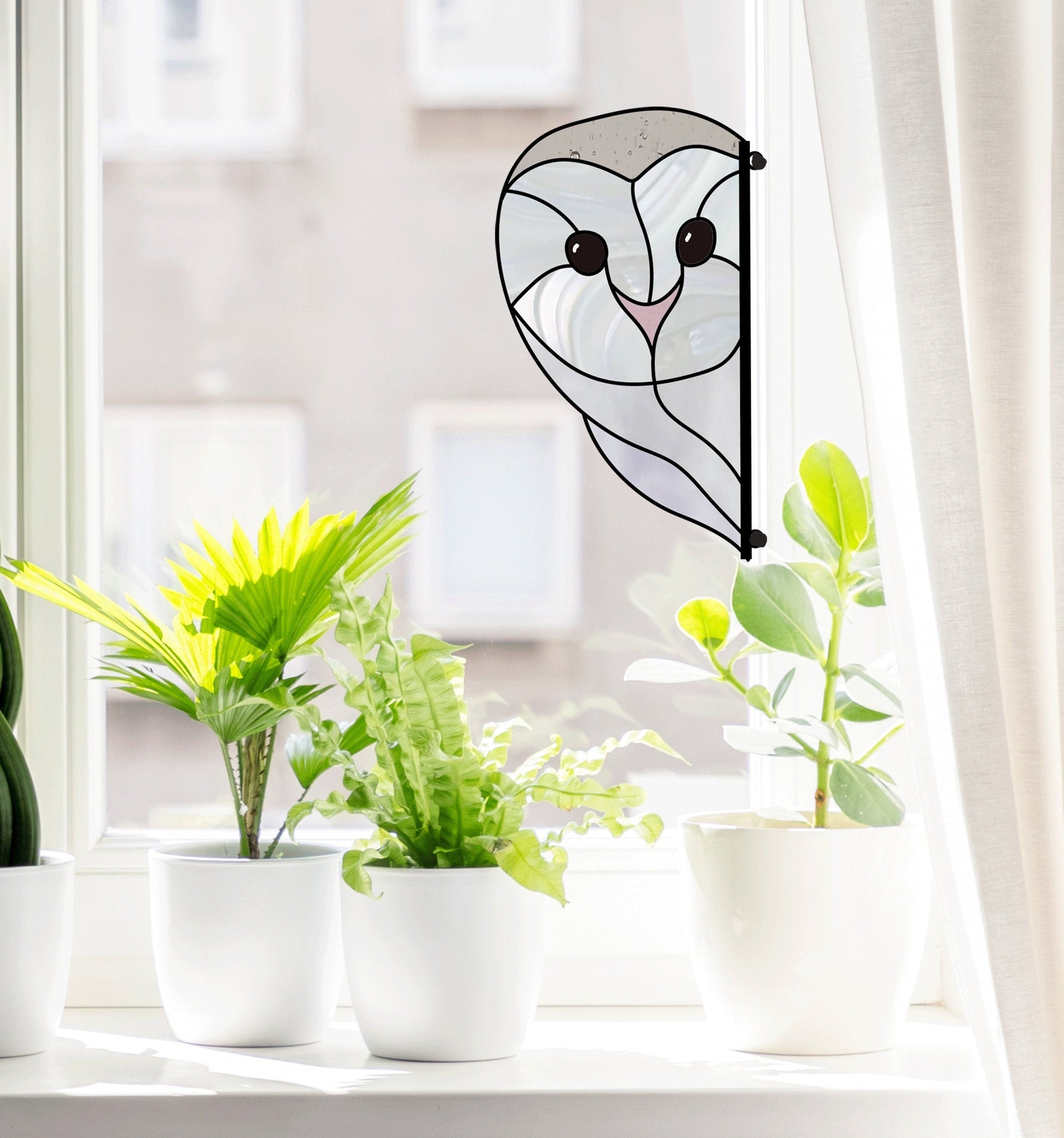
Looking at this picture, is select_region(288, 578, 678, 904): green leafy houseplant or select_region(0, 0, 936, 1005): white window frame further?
select_region(0, 0, 936, 1005): white window frame

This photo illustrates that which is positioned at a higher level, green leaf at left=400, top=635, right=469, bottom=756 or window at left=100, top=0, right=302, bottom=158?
window at left=100, top=0, right=302, bottom=158

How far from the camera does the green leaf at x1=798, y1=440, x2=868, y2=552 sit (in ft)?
3.22

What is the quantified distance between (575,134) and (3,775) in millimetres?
800

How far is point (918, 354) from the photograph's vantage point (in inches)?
32.6

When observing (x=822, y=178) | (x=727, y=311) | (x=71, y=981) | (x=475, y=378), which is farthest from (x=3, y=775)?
(x=822, y=178)

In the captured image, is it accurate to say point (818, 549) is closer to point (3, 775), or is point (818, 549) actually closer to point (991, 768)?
point (991, 768)

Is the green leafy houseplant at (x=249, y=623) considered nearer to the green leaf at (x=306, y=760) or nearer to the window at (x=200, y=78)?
the green leaf at (x=306, y=760)

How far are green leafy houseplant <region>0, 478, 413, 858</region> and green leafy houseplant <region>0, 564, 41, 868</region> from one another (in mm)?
55

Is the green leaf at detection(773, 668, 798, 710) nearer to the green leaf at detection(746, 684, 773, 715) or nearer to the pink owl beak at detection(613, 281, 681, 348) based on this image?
the green leaf at detection(746, 684, 773, 715)

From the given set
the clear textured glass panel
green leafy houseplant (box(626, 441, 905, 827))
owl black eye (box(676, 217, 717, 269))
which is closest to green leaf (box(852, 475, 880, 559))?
green leafy houseplant (box(626, 441, 905, 827))

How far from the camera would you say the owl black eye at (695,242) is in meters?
1.20

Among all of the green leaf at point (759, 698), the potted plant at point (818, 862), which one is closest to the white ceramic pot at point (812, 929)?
the potted plant at point (818, 862)

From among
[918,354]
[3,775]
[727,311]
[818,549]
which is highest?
[727,311]

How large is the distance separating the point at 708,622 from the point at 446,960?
1.16 feet
